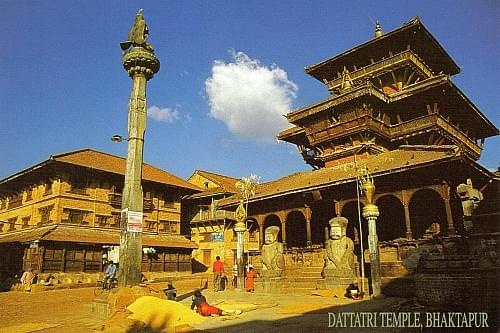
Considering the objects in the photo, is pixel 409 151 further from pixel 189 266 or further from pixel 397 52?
pixel 189 266

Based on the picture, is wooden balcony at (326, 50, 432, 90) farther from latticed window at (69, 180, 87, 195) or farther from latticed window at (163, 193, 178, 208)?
latticed window at (69, 180, 87, 195)

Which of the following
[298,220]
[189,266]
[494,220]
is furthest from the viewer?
[189,266]

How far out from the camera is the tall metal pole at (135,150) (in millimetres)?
12477

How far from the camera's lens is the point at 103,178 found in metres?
34.8

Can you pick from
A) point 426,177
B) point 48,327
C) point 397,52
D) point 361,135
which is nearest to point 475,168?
point 426,177

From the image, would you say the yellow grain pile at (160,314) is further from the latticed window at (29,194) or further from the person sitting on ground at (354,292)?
the latticed window at (29,194)

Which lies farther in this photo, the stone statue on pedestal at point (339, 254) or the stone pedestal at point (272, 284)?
the stone pedestal at point (272, 284)

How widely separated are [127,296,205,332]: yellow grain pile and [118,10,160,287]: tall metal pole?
159cm

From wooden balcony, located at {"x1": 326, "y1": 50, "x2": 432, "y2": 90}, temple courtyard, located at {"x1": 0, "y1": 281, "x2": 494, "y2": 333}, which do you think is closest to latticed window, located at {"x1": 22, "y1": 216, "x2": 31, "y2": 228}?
temple courtyard, located at {"x1": 0, "y1": 281, "x2": 494, "y2": 333}

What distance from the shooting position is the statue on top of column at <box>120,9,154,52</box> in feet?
47.0

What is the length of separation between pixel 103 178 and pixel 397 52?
27539 mm

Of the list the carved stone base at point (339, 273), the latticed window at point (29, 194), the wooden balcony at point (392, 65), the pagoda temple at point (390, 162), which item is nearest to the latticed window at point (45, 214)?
the latticed window at point (29, 194)

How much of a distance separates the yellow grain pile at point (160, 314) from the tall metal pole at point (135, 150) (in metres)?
1.59

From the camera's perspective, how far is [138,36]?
14.3m
